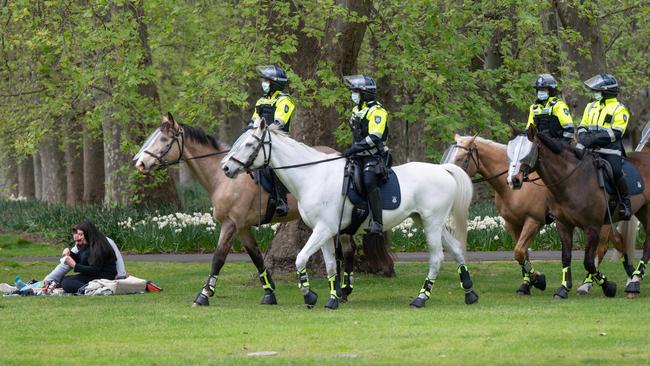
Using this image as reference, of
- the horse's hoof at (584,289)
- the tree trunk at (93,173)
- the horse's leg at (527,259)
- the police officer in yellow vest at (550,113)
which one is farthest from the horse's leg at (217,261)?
the tree trunk at (93,173)

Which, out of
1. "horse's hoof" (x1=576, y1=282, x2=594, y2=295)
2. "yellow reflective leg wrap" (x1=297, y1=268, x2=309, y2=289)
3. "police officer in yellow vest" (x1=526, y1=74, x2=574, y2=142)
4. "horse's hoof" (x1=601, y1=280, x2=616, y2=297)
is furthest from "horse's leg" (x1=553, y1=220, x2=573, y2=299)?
"yellow reflective leg wrap" (x1=297, y1=268, x2=309, y2=289)

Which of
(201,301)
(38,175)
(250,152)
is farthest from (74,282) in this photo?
(38,175)

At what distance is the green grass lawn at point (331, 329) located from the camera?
1078 centimetres

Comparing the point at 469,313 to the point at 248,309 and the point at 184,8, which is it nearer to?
the point at 248,309

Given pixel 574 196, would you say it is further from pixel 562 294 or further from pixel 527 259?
pixel 527 259

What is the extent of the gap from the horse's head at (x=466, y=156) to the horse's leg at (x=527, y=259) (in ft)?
3.50

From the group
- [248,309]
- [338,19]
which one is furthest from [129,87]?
[248,309]

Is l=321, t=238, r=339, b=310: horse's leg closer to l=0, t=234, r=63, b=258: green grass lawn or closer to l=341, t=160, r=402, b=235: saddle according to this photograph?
l=341, t=160, r=402, b=235: saddle

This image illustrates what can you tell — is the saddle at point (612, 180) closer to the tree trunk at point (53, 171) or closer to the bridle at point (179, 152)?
the bridle at point (179, 152)

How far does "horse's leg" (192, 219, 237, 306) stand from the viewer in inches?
612

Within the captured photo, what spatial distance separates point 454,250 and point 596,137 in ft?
7.68

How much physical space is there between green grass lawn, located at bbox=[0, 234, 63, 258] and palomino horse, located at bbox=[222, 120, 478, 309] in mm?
11801

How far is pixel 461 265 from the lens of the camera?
50.4 ft

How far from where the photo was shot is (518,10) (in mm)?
19391
